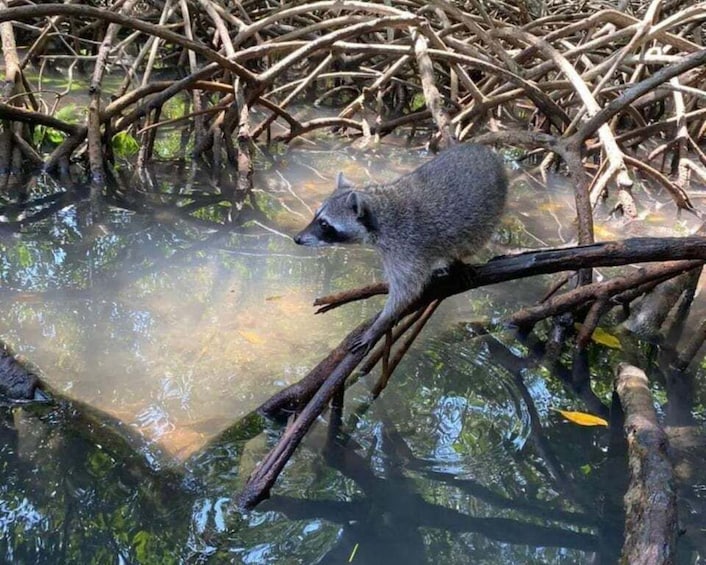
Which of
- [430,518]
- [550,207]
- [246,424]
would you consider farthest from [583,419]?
[550,207]

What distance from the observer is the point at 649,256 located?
9.02 ft

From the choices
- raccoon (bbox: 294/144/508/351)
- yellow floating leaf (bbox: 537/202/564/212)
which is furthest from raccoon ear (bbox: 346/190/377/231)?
yellow floating leaf (bbox: 537/202/564/212)

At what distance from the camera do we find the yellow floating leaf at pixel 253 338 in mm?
4293

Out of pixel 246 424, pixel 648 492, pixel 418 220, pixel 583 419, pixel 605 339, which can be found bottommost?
pixel 605 339

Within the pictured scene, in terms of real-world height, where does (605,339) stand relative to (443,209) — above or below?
below

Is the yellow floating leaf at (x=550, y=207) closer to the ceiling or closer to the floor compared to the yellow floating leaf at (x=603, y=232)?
closer to the floor

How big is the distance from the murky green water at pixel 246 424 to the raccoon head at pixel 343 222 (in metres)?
0.88

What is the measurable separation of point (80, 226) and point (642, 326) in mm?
4116

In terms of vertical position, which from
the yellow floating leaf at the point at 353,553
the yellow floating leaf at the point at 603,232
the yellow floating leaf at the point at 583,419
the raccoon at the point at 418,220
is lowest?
the yellow floating leaf at the point at 603,232

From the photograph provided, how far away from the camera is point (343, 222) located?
138 inches

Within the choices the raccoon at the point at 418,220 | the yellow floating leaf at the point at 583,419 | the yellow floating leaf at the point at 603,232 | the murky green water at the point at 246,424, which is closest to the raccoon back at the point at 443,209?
the raccoon at the point at 418,220

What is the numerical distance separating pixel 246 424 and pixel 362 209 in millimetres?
1174

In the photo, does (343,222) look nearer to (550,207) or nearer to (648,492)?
(648,492)

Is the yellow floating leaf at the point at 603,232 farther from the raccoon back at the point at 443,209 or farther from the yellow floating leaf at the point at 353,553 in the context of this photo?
the yellow floating leaf at the point at 353,553
